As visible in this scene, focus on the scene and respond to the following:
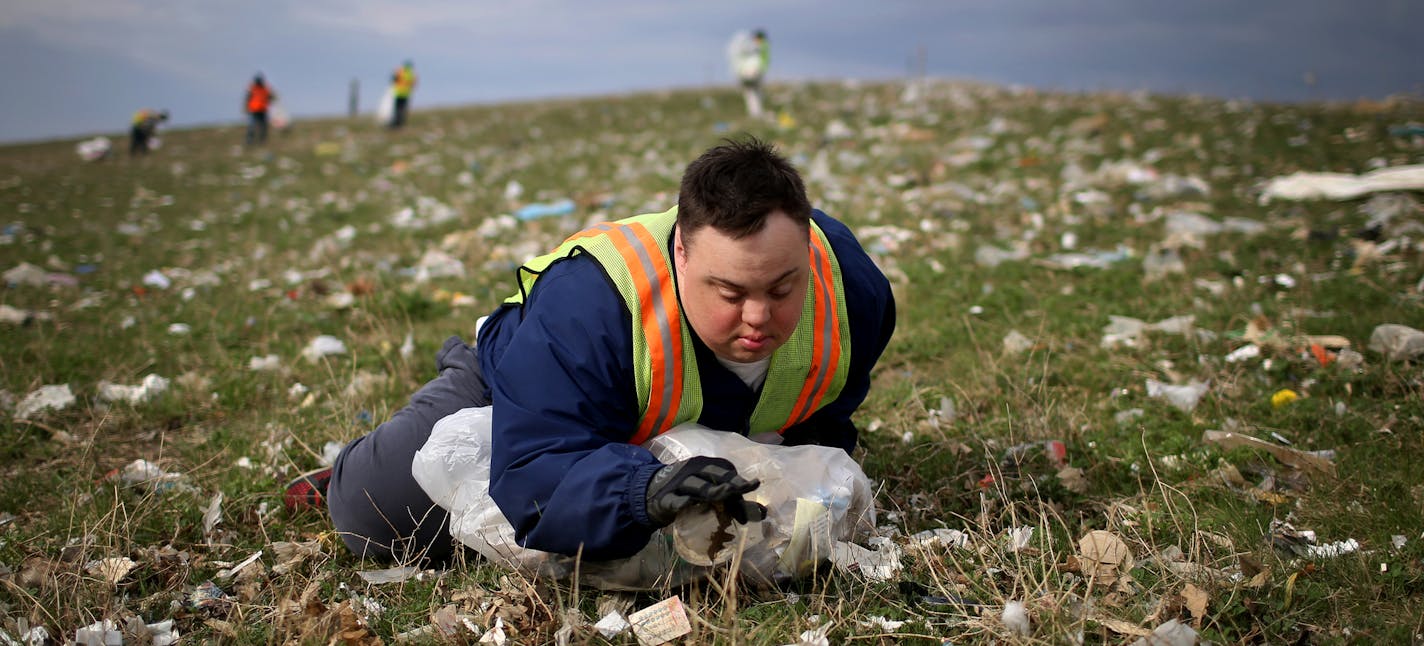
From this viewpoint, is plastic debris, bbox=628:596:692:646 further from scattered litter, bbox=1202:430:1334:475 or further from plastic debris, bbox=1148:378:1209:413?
plastic debris, bbox=1148:378:1209:413

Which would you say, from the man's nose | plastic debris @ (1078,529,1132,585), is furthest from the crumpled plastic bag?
plastic debris @ (1078,529,1132,585)

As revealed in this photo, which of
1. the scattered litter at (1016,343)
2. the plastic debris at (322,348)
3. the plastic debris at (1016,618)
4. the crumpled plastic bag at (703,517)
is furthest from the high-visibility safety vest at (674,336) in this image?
the plastic debris at (322,348)

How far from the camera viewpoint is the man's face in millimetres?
2025

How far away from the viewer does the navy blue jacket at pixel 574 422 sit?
199 cm

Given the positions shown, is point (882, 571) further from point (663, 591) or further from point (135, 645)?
point (135, 645)

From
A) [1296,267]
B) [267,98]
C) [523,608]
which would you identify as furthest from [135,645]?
[267,98]

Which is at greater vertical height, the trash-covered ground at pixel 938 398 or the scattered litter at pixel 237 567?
the trash-covered ground at pixel 938 398

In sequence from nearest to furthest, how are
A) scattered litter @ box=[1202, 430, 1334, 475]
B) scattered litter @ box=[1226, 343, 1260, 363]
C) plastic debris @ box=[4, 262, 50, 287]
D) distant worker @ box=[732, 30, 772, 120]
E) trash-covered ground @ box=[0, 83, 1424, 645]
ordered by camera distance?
1. trash-covered ground @ box=[0, 83, 1424, 645]
2. scattered litter @ box=[1202, 430, 1334, 475]
3. scattered litter @ box=[1226, 343, 1260, 363]
4. plastic debris @ box=[4, 262, 50, 287]
5. distant worker @ box=[732, 30, 772, 120]

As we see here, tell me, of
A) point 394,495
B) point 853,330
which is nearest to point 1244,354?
point 853,330

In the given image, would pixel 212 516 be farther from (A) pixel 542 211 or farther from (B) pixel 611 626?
(A) pixel 542 211

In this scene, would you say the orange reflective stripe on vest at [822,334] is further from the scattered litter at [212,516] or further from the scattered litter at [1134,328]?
the scattered litter at [1134,328]

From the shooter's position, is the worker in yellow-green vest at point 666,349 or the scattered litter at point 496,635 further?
the scattered litter at point 496,635

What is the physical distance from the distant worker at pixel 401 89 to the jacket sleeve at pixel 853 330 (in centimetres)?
1634

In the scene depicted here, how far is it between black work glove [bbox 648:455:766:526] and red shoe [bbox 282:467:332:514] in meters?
1.55
